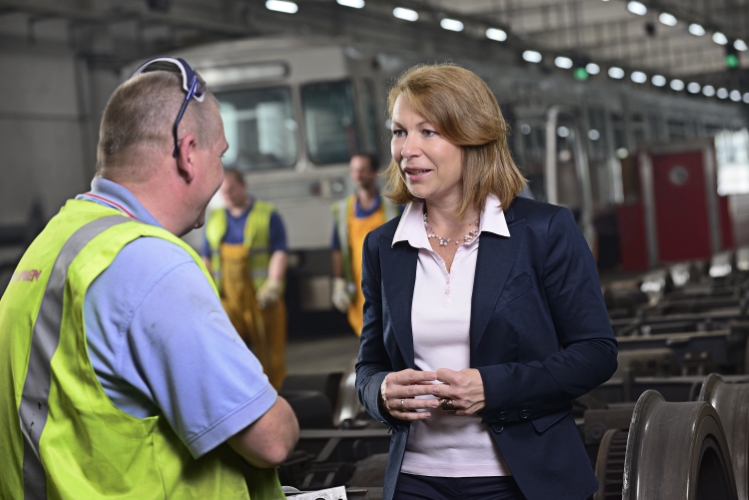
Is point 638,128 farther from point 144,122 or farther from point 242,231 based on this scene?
point 144,122

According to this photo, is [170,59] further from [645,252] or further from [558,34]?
[558,34]

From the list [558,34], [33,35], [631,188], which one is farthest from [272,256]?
[558,34]

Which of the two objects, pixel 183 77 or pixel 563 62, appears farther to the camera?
pixel 563 62

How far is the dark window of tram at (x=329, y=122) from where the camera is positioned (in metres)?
12.2

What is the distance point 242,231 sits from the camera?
872cm

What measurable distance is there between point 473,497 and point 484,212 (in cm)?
63

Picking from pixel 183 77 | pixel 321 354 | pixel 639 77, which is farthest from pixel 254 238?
pixel 639 77

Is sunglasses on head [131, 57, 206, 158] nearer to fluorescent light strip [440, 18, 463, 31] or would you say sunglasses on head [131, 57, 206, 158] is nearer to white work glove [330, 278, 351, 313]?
white work glove [330, 278, 351, 313]

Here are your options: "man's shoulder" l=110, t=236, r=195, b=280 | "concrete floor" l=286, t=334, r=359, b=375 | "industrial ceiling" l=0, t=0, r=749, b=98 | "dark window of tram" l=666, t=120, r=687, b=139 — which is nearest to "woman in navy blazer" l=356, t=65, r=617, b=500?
"man's shoulder" l=110, t=236, r=195, b=280

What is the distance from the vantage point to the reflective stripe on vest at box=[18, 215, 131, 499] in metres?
1.74

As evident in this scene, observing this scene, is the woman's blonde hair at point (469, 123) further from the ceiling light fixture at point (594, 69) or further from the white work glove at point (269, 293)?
the ceiling light fixture at point (594, 69)

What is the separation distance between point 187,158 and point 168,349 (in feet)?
1.21

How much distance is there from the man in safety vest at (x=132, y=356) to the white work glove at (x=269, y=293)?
6531 mm

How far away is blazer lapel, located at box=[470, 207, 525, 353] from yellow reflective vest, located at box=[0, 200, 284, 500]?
0.67 m
